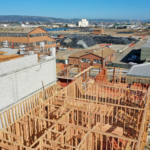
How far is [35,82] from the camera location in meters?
16.6

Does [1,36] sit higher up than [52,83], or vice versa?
[1,36]

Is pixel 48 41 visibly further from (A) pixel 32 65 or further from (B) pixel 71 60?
(A) pixel 32 65

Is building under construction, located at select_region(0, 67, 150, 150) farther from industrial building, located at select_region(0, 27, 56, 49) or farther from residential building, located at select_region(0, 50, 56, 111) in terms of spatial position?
industrial building, located at select_region(0, 27, 56, 49)

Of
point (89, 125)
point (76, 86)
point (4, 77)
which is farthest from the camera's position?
point (76, 86)

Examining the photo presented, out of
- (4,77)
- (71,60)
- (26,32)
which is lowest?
(71,60)

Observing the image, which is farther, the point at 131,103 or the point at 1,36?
the point at 1,36

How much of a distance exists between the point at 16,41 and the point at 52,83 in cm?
3625

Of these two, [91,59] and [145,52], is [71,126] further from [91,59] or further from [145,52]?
[145,52]

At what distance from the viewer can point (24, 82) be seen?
597 inches

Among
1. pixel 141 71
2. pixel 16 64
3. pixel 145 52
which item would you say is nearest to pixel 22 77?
pixel 16 64

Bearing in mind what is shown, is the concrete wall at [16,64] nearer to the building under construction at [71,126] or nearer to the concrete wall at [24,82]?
the concrete wall at [24,82]

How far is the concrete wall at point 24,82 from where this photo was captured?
43.9ft

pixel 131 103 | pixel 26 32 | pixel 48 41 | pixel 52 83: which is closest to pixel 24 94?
pixel 52 83

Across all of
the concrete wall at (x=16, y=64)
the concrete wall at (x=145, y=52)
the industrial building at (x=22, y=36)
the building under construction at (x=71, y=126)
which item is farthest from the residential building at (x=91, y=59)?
the concrete wall at (x=16, y=64)
